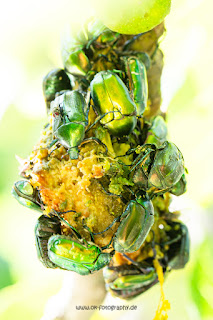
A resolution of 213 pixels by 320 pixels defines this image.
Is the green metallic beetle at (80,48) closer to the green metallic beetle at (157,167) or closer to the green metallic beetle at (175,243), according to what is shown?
the green metallic beetle at (157,167)

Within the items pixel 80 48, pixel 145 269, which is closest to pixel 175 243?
pixel 145 269

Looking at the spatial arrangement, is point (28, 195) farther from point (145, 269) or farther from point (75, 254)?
point (145, 269)

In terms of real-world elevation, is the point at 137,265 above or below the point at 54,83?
below

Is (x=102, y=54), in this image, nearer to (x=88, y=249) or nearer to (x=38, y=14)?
(x=38, y=14)

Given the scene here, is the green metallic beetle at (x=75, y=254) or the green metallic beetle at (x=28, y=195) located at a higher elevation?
the green metallic beetle at (x=28, y=195)

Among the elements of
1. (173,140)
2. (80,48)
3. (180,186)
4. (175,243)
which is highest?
(80,48)

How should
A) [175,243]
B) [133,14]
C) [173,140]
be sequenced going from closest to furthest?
[133,14] → [175,243] → [173,140]

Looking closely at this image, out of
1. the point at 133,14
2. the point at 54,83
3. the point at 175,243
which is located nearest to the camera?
the point at 133,14

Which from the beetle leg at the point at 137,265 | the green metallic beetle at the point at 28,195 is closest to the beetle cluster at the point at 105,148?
the green metallic beetle at the point at 28,195
